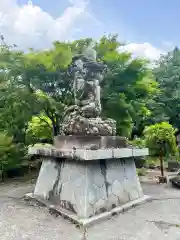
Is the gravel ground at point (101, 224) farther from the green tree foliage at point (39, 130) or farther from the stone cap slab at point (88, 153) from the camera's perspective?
the green tree foliage at point (39, 130)

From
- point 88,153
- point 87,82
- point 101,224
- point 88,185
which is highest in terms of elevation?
point 87,82

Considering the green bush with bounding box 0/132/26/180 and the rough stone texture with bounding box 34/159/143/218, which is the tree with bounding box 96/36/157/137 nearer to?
the rough stone texture with bounding box 34/159/143/218

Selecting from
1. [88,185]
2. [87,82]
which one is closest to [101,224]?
[88,185]

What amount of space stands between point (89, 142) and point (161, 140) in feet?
9.31

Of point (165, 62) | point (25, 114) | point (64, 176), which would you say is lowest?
point (64, 176)

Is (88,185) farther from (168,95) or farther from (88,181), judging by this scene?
(168,95)

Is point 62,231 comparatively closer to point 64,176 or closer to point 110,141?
point 64,176

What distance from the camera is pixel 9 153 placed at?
583cm

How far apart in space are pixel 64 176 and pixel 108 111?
2.86m

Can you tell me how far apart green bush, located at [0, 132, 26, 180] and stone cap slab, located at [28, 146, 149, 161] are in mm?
1982

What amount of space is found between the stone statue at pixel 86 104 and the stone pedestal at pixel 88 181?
372 millimetres

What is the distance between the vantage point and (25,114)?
18.6 feet

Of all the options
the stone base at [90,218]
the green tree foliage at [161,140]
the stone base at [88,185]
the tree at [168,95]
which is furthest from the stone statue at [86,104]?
the tree at [168,95]

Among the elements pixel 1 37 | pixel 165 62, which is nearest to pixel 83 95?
pixel 1 37
